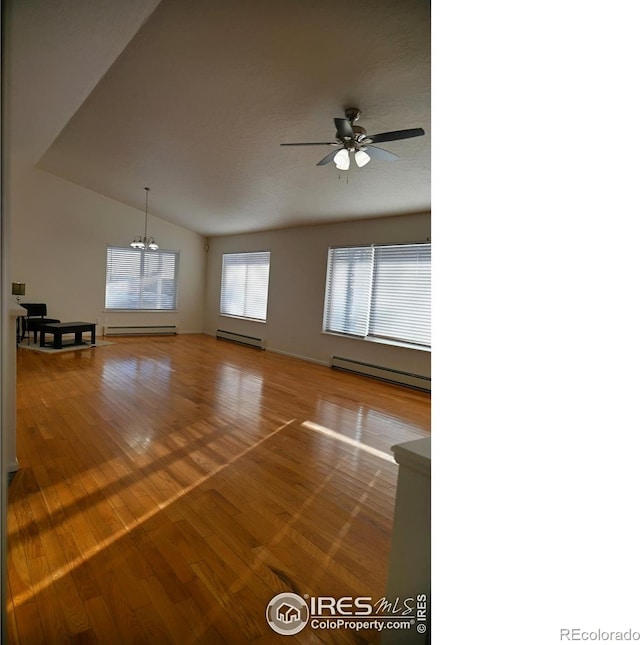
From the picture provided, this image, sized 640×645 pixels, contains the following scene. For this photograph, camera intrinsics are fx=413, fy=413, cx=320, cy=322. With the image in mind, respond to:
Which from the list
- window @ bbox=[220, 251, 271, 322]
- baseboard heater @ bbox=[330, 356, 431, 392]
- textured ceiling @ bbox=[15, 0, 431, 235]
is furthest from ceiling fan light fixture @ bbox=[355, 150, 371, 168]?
window @ bbox=[220, 251, 271, 322]

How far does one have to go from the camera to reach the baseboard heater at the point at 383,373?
18.2ft

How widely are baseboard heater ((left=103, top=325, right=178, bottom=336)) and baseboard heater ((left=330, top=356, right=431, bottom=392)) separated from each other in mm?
4500

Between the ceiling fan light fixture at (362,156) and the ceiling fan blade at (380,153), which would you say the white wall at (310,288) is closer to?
the ceiling fan blade at (380,153)

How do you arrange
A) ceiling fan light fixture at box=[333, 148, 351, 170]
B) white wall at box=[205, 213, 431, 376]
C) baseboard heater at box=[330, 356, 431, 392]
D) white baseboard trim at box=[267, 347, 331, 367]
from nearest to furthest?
ceiling fan light fixture at box=[333, 148, 351, 170] < baseboard heater at box=[330, 356, 431, 392] < white wall at box=[205, 213, 431, 376] < white baseboard trim at box=[267, 347, 331, 367]

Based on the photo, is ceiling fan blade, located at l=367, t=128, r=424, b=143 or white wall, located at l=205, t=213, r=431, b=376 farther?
white wall, located at l=205, t=213, r=431, b=376

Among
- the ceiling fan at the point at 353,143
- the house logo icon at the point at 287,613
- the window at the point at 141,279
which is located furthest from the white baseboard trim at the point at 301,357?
the house logo icon at the point at 287,613

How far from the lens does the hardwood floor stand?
157cm

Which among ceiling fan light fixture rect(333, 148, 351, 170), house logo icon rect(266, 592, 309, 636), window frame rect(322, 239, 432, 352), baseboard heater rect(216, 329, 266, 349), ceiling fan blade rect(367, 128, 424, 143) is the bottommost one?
house logo icon rect(266, 592, 309, 636)

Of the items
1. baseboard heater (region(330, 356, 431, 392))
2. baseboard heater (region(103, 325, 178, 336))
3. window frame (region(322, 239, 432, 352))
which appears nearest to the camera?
baseboard heater (region(330, 356, 431, 392))

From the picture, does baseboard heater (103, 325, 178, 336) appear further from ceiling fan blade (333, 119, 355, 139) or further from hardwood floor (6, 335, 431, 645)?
ceiling fan blade (333, 119, 355, 139)

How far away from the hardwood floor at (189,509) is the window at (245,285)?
12.9 feet

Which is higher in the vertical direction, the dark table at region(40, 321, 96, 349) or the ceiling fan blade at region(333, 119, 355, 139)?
the ceiling fan blade at region(333, 119, 355, 139)
